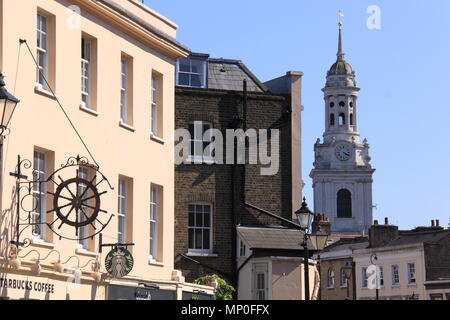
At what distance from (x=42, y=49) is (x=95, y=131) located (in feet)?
9.81

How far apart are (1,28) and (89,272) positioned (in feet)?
20.3

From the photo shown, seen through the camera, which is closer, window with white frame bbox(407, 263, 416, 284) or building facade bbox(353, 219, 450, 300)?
building facade bbox(353, 219, 450, 300)

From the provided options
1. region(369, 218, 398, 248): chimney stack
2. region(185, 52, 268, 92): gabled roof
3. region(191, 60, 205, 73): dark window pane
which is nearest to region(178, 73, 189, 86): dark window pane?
region(191, 60, 205, 73): dark window pane

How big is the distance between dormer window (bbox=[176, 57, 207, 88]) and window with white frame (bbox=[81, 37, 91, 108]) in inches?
602

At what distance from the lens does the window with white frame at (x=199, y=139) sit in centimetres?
4088

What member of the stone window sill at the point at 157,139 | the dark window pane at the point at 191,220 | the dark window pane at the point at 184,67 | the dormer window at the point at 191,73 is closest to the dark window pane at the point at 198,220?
the dark window pane at the point at 191,220

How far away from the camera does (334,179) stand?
163 meters

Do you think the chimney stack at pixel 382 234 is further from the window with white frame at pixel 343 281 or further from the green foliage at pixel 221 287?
the green foliage at pixel 221 287

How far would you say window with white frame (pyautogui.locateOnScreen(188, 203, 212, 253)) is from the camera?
133 ft

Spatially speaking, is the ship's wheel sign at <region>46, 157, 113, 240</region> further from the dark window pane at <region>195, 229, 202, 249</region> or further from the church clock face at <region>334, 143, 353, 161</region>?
the church clock face at <region>334, 143, 353, 161</region>

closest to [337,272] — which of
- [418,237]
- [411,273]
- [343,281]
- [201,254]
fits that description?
[343,281]

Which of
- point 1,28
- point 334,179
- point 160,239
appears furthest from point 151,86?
point 334,179

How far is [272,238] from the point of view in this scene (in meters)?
41.7

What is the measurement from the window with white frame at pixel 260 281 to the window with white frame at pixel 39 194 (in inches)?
664
